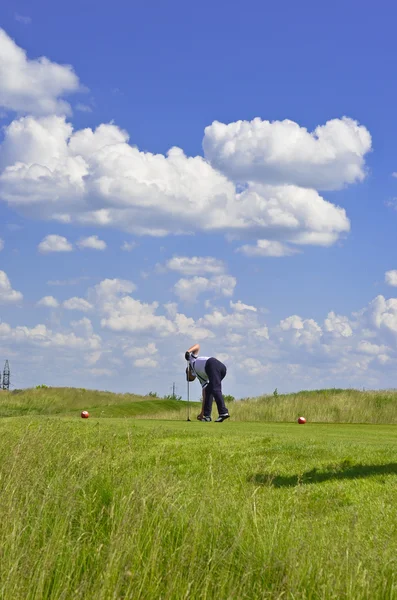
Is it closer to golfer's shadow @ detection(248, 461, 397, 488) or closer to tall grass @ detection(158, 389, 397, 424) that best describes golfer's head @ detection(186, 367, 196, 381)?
tall grass @ detection(158, 389, 397, 424)

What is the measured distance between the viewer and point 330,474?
1151 cm

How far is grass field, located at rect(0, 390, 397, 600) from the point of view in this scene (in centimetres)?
682

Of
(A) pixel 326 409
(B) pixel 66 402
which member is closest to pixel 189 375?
(A) pixel 326 409

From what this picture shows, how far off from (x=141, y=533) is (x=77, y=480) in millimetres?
2333

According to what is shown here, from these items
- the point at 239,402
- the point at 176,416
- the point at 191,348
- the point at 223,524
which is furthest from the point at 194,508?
the point at 239,402

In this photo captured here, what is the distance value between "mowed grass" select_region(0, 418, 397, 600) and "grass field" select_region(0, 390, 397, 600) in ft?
0.07

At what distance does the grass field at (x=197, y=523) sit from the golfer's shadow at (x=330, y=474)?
0.03 meters

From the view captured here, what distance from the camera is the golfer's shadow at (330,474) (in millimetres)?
11187

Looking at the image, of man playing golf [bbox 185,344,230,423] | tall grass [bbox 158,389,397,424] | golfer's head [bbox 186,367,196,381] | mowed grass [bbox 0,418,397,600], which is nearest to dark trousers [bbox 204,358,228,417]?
man playing golf [bbox 185,344,230,423]

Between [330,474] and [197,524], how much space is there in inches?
163

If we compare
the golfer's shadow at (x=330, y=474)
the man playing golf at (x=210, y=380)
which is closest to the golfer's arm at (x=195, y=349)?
the man playing golf at (x=210, y=380)

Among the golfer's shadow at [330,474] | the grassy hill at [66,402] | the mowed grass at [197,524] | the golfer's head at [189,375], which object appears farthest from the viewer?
the grassy hill at [66,402]

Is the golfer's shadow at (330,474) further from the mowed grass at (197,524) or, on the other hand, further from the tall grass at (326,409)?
the tall grass at (326,409)

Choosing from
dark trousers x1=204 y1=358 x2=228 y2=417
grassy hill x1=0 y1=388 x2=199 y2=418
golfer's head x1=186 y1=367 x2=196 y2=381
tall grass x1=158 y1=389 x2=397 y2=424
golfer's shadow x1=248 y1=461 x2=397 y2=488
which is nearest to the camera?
golfer's shadow x1=248 y1=461 x2=397 y2=488
